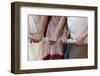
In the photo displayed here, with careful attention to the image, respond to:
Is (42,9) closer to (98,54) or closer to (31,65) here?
(31,65)

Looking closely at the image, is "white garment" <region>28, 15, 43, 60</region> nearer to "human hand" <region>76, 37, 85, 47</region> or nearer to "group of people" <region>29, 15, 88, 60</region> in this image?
"group of people" <region>29, 15, 88, 60</region>

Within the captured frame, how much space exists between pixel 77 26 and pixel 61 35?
0.16 meters

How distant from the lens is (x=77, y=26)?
1.86 metres

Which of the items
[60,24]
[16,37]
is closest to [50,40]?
[60,24]

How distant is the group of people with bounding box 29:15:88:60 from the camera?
1730 millimetres

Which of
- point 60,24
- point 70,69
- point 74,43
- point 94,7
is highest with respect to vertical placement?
point 94,7

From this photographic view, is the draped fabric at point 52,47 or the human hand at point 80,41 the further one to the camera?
the human hand at point 80,41

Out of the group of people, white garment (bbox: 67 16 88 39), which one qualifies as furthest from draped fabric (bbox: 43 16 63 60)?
white garment (bbox: 67 16 88 39)

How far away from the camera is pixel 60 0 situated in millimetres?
1824

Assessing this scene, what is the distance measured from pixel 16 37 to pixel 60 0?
0.46m

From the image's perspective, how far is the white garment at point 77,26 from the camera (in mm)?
1837

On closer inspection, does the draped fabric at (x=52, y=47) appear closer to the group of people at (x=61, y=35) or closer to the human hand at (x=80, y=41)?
the group of people at (x=61, y=35)

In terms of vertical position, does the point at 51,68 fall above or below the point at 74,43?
below

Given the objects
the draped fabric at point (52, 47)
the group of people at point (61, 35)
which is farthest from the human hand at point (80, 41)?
the draped fabric at point (52, 47)
